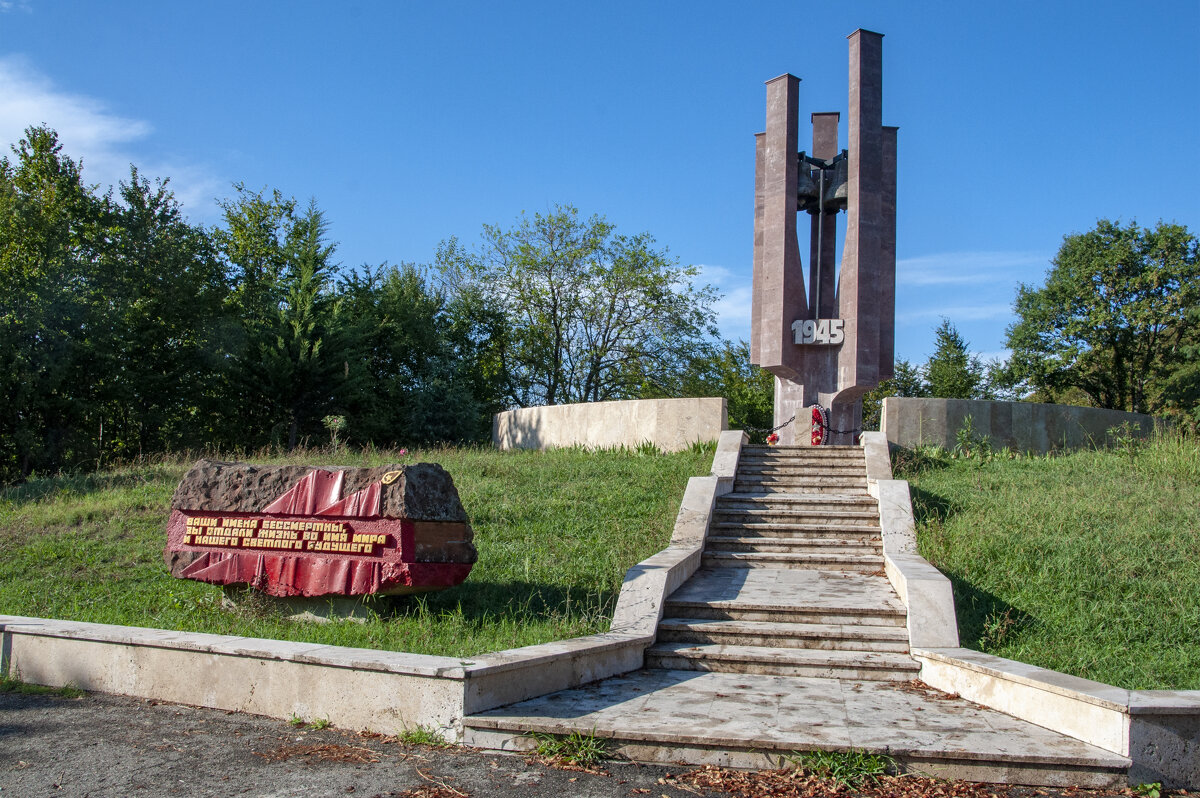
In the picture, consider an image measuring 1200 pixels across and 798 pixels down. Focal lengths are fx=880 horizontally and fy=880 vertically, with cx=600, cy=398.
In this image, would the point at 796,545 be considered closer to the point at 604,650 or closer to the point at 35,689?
the point at 604,650

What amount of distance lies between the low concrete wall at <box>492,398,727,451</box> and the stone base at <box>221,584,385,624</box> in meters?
8.75

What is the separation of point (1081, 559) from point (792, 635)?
324 centimetres

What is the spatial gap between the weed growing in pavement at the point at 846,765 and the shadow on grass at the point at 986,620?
102 inches

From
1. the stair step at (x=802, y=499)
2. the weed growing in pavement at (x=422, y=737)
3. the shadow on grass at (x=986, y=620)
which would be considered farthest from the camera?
the stair step at (x=802, y=499)

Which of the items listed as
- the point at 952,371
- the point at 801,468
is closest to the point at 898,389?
the point at 952,371

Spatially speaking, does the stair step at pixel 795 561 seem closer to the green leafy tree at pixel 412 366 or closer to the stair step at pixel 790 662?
the stair step at pixel 790 662

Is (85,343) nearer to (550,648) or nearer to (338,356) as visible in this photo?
(338,356)

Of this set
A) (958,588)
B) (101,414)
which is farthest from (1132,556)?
(101,414)

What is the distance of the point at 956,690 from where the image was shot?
5773mm

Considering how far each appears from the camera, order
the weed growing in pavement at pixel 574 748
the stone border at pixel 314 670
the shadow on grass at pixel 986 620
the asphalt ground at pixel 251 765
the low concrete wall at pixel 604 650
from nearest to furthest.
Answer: the asphalt ground at pixel 251 765
the weed growing in pavement at pixel 574 748
the stone border at pixel 314 670
the low concrete wall at pixel 604 650
the shadow on grass at pixel 986 620

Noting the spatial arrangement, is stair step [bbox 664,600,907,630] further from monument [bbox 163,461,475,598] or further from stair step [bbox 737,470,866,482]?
stair step [bbox 737,470,866,482]

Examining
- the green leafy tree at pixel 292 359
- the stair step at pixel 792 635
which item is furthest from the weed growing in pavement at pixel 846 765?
the green leafy tree at pixel 292 359

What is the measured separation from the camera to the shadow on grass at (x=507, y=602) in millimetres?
7324

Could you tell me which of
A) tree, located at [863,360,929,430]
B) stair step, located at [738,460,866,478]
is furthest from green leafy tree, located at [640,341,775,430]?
stair step, located at [738,460,866,478]
